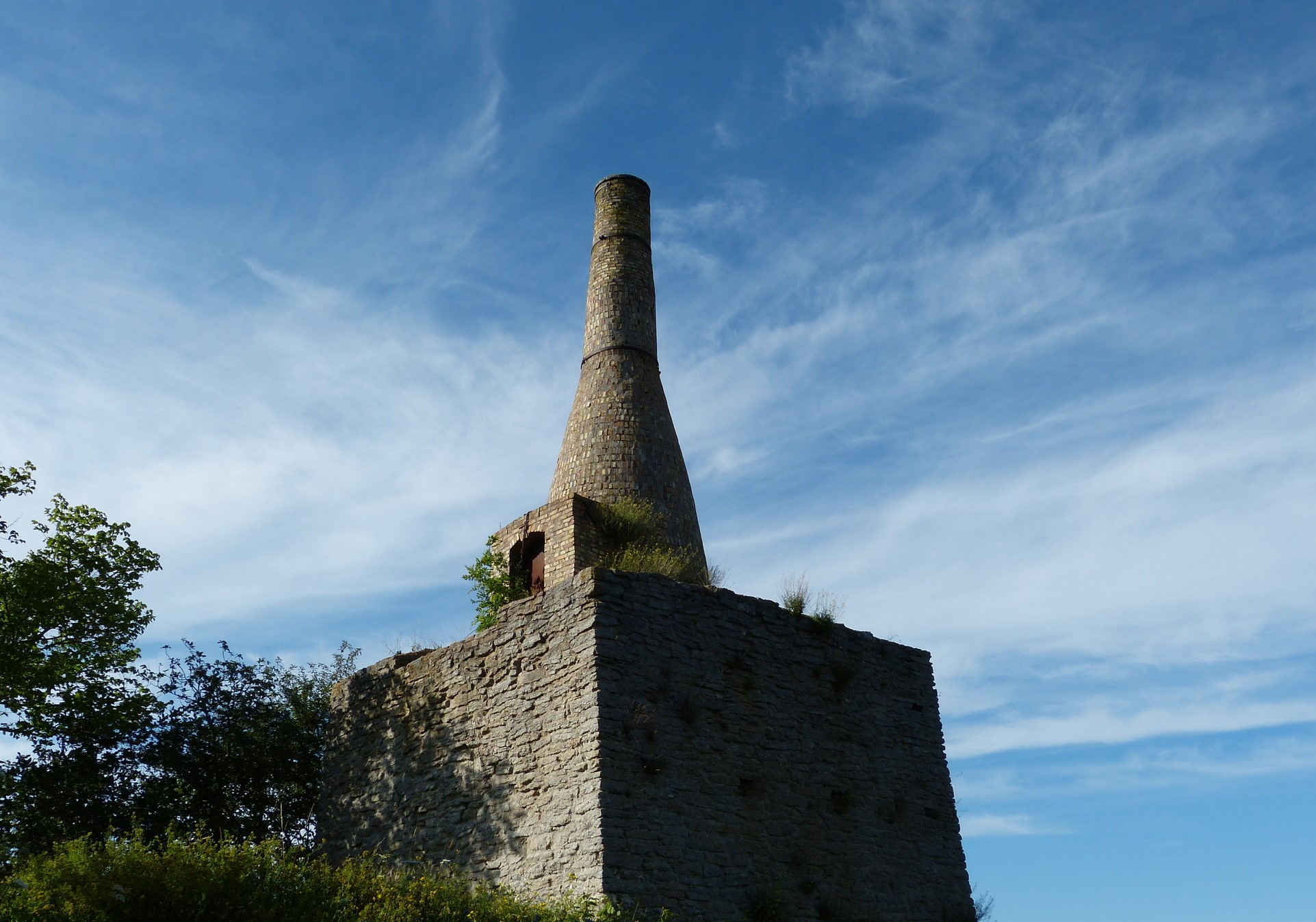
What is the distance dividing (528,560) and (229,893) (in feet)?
21.6

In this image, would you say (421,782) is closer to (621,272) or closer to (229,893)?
(229,893)

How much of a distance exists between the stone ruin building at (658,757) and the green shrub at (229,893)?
752 millimetres

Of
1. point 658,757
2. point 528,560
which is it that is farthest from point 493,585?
point 658,757

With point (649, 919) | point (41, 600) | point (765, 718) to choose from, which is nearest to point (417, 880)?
point (649, 919)

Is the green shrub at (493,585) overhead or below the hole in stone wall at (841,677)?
overhead

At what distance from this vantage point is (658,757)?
9648mm

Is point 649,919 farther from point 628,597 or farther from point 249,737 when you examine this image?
point 249,737

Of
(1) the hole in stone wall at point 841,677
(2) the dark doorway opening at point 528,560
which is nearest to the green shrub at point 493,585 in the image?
(2) the dark doorway opening at point 528,560

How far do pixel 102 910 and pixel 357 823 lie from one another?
4.49 m

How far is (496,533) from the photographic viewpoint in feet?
47.2

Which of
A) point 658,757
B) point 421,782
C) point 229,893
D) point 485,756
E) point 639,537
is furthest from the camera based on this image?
point 639,537

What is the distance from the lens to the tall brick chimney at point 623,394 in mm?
14219

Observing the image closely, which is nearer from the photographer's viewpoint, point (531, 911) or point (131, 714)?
point (531, 911)

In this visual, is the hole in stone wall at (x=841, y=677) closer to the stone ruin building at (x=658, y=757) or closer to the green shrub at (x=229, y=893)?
the stone ruin building at (x=658, y=757)
